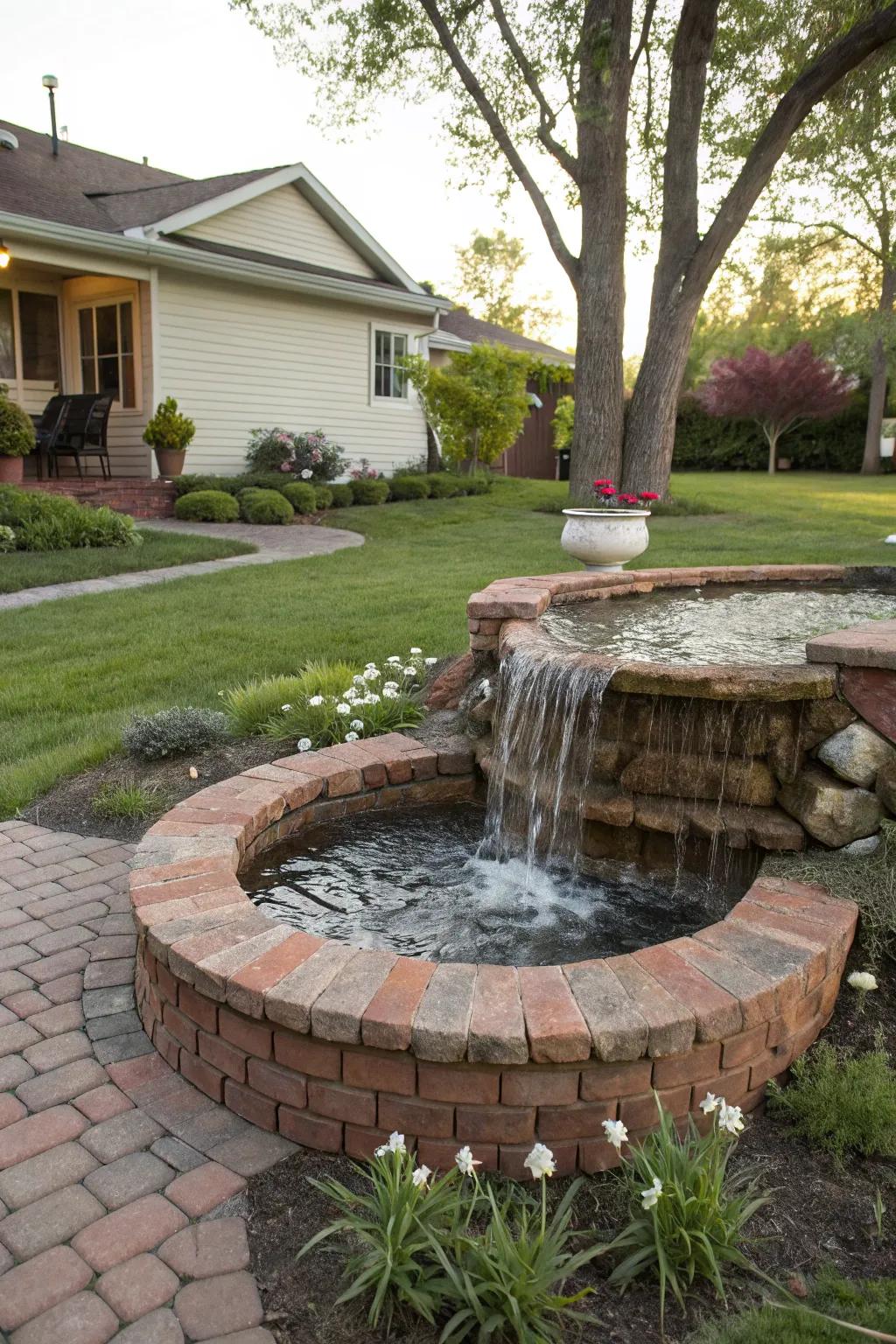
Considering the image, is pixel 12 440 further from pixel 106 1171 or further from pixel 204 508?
pixel 106 1171

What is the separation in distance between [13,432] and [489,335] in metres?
14.1

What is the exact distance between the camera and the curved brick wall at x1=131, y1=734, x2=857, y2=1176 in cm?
182

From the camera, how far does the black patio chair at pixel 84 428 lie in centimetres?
1105

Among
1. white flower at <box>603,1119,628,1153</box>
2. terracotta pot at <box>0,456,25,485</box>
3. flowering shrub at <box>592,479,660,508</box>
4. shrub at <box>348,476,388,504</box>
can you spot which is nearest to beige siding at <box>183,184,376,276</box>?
shrub at <box>348,476,388,504</box>

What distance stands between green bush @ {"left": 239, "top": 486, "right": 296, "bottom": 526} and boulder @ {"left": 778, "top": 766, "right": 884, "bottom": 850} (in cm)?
972

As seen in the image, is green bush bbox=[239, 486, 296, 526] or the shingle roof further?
the shingle roof

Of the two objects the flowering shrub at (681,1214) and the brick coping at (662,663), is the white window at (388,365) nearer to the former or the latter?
the brick coping at (662,663)

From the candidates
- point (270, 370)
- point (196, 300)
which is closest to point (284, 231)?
point (270, 370)

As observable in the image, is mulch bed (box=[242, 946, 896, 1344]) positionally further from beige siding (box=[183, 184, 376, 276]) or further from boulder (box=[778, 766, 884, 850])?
beige siding (box=[183, 184, 376, 276])

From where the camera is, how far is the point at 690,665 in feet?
9.36

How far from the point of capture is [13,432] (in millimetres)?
9906

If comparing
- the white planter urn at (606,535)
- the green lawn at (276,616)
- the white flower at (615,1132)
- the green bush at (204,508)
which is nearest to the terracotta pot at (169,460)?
the green bush at (204,508)

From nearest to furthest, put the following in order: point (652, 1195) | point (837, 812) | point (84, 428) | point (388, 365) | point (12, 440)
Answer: point (652, 1195)
point (837, 812)
point (12, 440)
point (84, 428)
point (388, 365)

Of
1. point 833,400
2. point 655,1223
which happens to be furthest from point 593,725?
point 833,400
